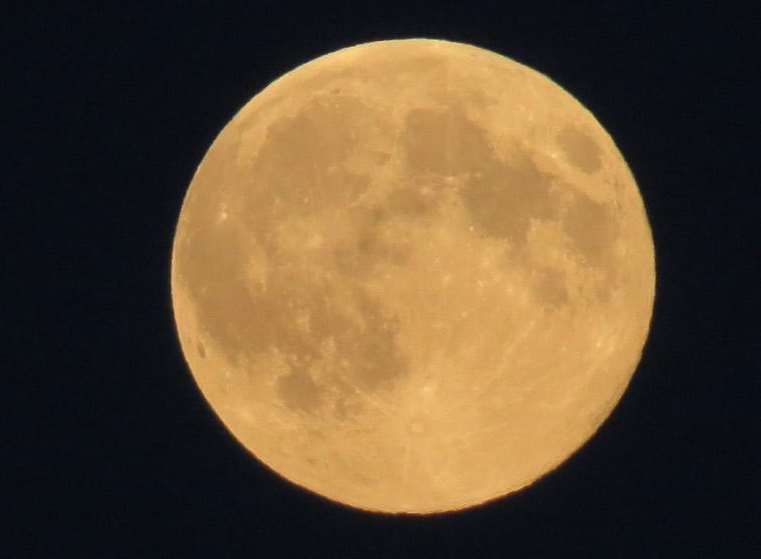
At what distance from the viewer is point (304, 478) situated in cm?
872

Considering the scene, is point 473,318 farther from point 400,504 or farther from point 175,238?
point 175,238

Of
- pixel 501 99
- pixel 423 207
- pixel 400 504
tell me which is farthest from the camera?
pixel 400 504

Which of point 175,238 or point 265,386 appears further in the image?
point 175,238

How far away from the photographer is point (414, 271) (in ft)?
24.6

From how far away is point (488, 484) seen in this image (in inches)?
335

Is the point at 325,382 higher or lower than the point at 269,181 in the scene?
lower

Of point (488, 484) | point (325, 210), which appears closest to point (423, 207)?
point (325, 210)

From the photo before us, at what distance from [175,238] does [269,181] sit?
124 centimetres

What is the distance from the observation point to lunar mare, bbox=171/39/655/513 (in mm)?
7570

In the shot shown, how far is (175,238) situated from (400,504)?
2.41 meters

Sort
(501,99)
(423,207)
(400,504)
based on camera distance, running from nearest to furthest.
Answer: (423,207) → (501,99) → (400,504)

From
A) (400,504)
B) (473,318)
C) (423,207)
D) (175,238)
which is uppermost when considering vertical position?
(175,238)

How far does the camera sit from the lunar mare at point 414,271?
298 inches

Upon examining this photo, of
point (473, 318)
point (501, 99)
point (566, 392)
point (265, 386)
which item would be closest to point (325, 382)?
point (265, 386)
